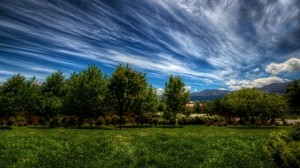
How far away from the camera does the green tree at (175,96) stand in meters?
60.4

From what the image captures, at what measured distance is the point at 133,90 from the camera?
50250mm

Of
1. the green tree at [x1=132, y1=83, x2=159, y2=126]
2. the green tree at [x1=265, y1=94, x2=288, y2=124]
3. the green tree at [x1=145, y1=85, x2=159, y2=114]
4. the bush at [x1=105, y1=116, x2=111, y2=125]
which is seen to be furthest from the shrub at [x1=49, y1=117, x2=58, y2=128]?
the green tree at [x1=265, y1=94, x2=288, y2=124]

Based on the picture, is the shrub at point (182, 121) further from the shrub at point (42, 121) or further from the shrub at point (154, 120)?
the shrub at point (42, 121)

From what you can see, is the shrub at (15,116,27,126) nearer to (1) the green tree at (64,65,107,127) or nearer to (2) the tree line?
(2) the tree line

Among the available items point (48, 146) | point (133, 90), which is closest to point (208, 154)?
point (48, 146)

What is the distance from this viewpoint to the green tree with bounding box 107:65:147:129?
160 feet

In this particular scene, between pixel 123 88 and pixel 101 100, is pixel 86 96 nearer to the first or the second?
pixel 101 100

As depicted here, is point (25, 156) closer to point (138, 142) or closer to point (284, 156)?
point (138, 142)

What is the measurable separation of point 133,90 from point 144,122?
13.4 meters

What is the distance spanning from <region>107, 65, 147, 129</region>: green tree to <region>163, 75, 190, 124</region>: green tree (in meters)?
11.5

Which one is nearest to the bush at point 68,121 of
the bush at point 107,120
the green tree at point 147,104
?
the bush at point 107,120

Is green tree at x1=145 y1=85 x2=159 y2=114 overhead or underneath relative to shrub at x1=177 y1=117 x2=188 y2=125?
overhead

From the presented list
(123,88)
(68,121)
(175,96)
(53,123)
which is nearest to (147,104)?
(175,96)

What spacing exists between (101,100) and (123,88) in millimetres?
5108
